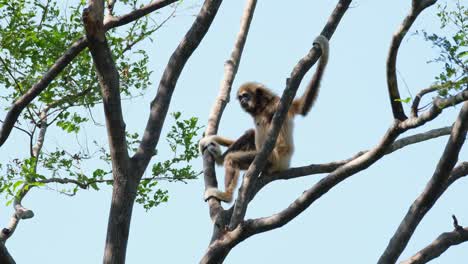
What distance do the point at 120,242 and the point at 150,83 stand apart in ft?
13.2

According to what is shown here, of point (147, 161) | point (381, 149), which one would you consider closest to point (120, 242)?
point (147, 161)

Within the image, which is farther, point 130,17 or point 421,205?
point 130,17

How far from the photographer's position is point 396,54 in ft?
21.9

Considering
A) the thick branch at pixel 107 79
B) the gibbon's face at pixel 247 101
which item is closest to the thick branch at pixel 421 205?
the thick branch at pixel 107 79

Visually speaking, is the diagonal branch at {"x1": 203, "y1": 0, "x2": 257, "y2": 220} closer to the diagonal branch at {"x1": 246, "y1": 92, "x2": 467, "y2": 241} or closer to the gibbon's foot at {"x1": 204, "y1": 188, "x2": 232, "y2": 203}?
the gibbon's foot at {"x1": 204, "y1": 188, "x2": 232, "y2": 203}

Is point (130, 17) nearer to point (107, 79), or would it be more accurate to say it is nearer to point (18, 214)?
point (107, 79)

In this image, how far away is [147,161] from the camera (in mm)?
8445

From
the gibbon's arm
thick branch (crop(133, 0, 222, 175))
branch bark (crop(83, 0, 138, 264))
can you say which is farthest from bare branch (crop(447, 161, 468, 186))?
branch bark (crop(83, 0, 138, 264))

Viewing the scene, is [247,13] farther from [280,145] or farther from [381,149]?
[381,149]

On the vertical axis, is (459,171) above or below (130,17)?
below

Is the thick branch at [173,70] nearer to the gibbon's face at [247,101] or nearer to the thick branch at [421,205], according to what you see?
the thick branch at [421,205]

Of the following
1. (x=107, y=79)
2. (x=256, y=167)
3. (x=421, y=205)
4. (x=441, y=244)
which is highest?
(x=107, y=79)

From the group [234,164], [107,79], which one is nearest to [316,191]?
[107,79]

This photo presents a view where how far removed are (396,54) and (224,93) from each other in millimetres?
3658
